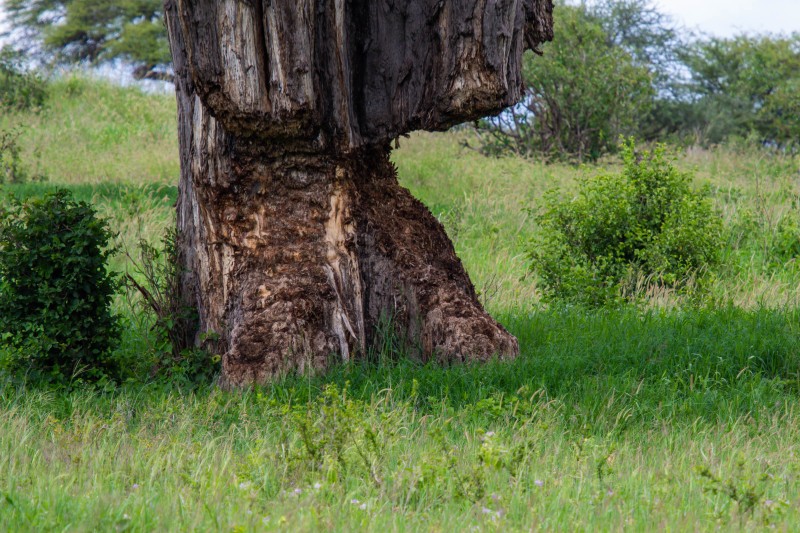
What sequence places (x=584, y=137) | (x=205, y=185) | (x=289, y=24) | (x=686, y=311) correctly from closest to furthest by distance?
(x=289, y=24)
(x=205, y=185)
(x=686, y=311)
(x=584, y=137)

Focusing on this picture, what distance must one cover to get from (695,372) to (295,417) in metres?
2.74

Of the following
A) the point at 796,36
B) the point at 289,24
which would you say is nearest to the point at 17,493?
the point at 289,24

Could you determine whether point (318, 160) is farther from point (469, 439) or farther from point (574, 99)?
point (574, 99)

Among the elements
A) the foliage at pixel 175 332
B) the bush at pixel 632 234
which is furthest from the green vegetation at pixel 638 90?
the foliage at pixel 175 332

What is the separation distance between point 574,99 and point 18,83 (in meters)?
12.4

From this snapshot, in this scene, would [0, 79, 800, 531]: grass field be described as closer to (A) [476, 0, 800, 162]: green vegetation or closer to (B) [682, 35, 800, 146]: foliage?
(A) [476, 0, 800, 162]: green vegetation

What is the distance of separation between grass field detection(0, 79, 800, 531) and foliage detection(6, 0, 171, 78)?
29.3 metres

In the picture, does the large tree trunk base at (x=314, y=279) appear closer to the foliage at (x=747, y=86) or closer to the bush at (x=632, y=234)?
the bush at (x=632, y=234)

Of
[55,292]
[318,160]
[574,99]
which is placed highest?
[574,99]

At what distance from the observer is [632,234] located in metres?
8.70

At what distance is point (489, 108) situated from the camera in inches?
219

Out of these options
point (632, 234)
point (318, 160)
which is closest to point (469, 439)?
point (318, 160)

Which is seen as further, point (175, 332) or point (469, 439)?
point (175, 332)

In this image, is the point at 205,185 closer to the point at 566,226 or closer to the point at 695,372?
the point at 695,372
